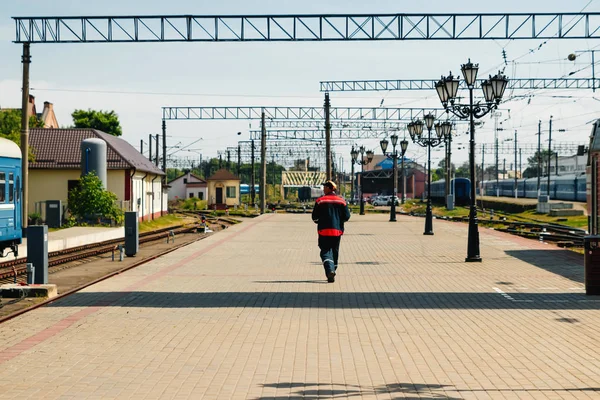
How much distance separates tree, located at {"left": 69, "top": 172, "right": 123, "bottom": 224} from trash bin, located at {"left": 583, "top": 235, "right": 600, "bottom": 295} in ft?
94.4

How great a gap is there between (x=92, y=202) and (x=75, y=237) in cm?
903

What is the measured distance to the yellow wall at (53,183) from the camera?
43.7 meters

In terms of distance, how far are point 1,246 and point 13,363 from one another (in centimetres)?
1530

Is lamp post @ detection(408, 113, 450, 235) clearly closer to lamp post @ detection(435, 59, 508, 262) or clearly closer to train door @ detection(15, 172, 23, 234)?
lamp post @ detection(435, 59, 508, 262)

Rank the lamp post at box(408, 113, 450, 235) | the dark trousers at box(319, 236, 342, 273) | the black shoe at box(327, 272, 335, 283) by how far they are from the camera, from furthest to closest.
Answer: the lamp post at box(408, 113, 450, 235) → the black shoe at box(327, 272, 335, 283) → the dark trousers at box(319, 236, 342, 273)

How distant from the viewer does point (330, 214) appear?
14.2 meters

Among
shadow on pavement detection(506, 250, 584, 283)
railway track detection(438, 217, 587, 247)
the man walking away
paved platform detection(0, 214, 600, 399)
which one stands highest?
the man walking away

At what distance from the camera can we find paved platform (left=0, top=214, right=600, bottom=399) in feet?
23.1

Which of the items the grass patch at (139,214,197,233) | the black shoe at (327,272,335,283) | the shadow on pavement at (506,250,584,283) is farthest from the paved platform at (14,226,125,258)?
the shadow on pavement at (506,250,584,283)

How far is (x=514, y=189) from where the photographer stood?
84.8m

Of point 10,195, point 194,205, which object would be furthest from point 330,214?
point 194,205

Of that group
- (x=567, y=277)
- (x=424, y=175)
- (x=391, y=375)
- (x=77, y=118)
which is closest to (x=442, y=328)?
(x=391, y=375)

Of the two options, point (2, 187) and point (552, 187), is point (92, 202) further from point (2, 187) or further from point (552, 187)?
point (552, 187)

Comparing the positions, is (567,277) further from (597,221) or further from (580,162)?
(580,162)
